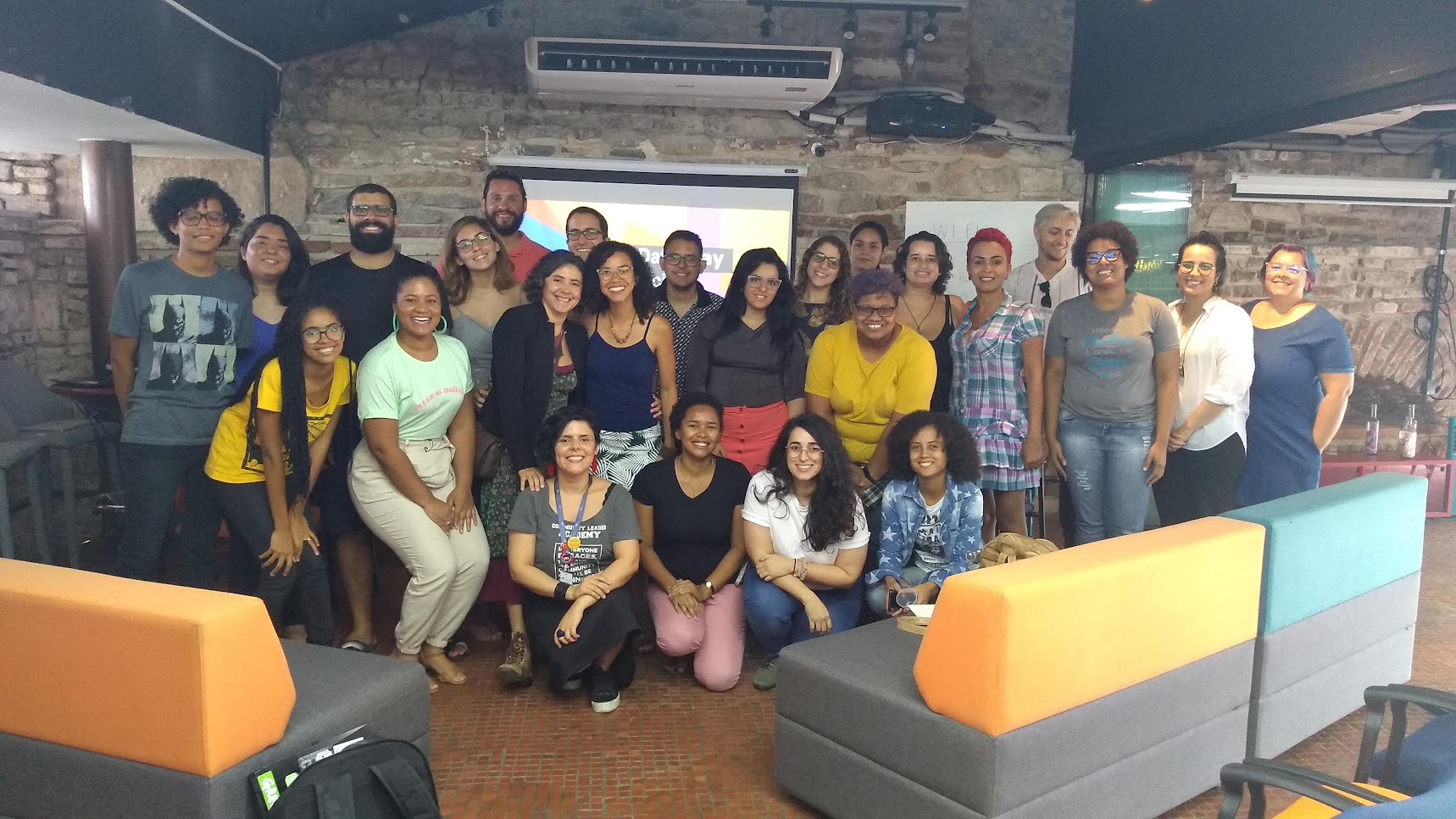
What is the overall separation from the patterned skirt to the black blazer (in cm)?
26

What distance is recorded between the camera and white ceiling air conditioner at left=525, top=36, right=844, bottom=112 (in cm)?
457

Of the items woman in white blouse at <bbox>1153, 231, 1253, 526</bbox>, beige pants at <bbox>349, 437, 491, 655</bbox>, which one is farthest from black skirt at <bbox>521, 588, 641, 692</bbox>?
woman in white blouse at <bbox>1153, 231, 1253, 526</bbox>

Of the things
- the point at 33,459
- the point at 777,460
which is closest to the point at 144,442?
the point at 33,459

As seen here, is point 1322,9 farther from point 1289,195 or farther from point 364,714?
point 364,714

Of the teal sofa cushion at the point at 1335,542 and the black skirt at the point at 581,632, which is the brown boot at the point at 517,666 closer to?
the black skirt at the point at 581,632

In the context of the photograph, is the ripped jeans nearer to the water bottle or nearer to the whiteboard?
the whiteboard

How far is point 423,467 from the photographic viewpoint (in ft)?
10.0

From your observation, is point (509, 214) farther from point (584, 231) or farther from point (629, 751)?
point (629, 751)

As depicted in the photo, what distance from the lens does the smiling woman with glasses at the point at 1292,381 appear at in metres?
3.57

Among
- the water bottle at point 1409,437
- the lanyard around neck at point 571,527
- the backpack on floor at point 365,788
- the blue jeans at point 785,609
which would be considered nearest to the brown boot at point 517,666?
the lanyard around neck at point 571,527

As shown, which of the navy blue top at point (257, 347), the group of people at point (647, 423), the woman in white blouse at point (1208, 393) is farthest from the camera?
the woman in white blouse at point (1208, 393)

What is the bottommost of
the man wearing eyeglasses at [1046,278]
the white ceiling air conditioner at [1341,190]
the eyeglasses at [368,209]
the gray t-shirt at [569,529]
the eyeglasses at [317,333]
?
the gray t-shirt at [569,529]

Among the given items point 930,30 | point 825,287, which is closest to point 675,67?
point 930,30

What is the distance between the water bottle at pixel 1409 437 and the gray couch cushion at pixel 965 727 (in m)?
4.48
